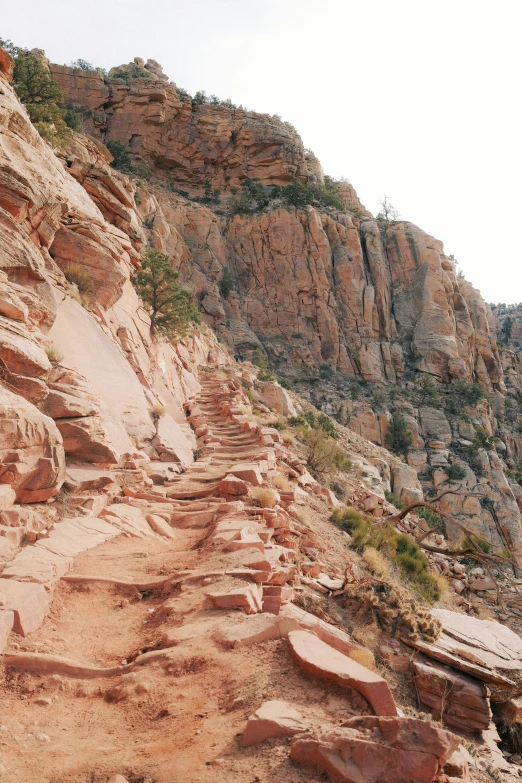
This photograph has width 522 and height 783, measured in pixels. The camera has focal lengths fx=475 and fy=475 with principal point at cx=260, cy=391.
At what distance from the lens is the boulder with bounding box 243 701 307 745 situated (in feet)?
9.18

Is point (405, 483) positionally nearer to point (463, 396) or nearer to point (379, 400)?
point (379, 400)

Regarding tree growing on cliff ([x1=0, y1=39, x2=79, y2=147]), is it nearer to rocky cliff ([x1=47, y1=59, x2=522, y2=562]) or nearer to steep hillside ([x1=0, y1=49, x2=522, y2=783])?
steep hillside ([x1=0, y1=49, x2=522, y2=783])

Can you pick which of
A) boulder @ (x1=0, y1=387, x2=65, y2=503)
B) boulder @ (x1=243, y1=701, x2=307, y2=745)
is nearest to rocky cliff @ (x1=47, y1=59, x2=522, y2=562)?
boulder @ (x1=0, y1=387, x2=65, y2=503)

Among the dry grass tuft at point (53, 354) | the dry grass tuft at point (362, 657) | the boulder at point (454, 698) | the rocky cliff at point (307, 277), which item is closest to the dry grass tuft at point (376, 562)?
the boulder at point (454, 698)

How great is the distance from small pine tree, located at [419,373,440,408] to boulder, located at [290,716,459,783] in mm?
37808

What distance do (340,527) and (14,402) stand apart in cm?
719

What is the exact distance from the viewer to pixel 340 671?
3373mm

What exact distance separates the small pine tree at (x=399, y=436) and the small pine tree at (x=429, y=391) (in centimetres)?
447

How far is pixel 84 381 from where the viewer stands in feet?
31.6

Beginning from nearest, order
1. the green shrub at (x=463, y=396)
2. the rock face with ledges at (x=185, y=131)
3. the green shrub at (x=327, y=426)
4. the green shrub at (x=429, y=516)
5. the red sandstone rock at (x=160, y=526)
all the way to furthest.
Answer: the red sandstone rock at (x=160, y=526) < the green shrub at (x=429, y=516) < the green shrub at (x=327, y=426) < the green shrub at (x=463, y=396) < the rock face with ledges at (x=185, y=131)

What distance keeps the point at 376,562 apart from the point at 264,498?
238cm

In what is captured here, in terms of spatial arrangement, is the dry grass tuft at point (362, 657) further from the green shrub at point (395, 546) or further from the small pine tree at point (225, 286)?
the small pine tree at point (225, 286)

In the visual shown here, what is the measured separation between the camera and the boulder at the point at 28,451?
6500 mm

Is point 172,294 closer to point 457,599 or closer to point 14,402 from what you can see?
point 14,402
